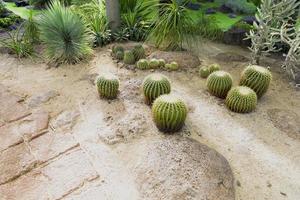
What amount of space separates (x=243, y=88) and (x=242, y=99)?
19cm

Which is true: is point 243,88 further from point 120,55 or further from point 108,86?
point 120,55

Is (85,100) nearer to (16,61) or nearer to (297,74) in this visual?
(16,61)

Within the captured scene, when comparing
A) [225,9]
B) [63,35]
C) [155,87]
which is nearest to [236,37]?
[225,9]

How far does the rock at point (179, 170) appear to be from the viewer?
115 inches

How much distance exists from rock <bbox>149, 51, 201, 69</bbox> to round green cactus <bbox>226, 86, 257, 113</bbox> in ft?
3.86

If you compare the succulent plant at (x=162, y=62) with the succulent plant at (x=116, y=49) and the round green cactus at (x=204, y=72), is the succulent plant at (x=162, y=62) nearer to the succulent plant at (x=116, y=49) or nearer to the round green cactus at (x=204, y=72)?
the round green cactus at (x=204, y=72)

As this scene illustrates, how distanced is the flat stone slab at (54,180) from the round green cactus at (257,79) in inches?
91.4

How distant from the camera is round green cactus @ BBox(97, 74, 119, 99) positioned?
4.09m

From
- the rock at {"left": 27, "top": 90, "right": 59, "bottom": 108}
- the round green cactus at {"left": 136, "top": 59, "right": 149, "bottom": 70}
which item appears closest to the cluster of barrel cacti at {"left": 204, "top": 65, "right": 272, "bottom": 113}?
the round green cactus at {"left": 136, "top": 59, "right": 149, "bottom": 70}

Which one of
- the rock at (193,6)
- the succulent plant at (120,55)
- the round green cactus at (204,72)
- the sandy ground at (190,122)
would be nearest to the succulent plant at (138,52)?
→ the succulent plant at (120,55)

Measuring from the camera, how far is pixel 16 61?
17.6ft

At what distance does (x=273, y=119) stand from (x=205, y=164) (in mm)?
1340

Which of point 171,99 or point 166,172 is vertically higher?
point 171,99

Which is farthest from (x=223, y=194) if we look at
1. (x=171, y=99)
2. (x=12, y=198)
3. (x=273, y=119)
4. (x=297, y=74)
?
(x=297, y=74)
